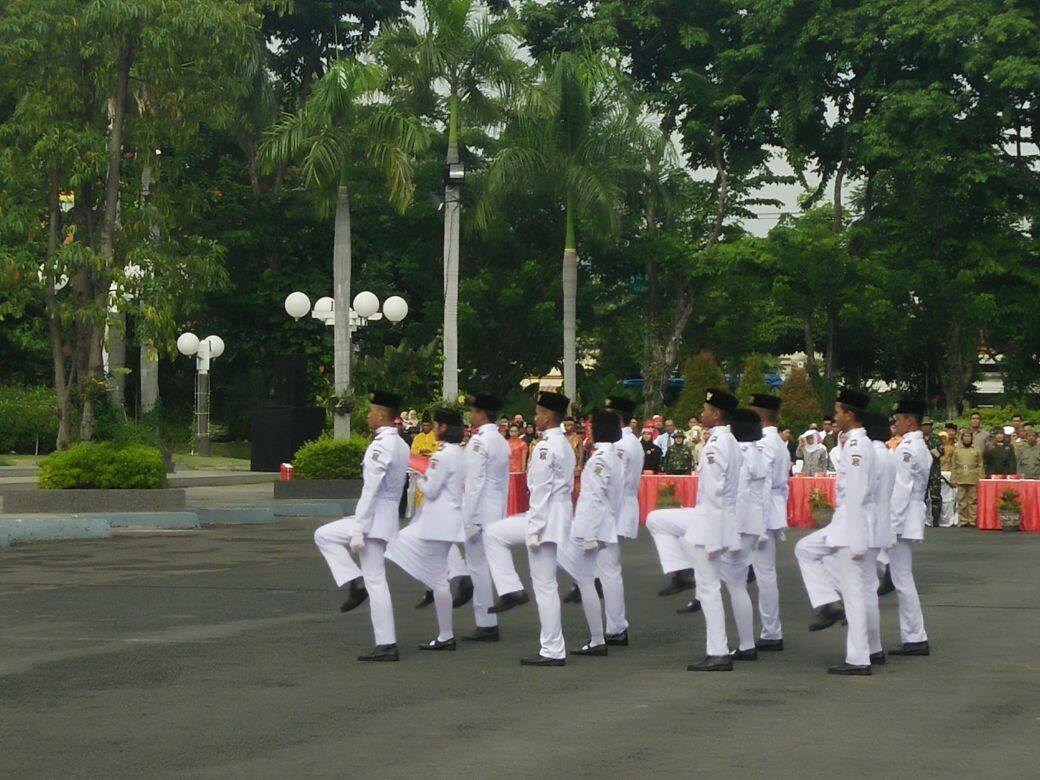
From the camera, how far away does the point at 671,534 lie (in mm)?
12984

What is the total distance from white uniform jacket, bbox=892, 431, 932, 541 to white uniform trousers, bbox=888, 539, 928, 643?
0.15 m

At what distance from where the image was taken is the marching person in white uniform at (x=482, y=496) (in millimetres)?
13430

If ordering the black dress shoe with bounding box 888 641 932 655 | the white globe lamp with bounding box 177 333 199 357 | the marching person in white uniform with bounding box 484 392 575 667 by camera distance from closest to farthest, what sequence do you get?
the marching person in white uniform with bounding box 484 392 575 667
the black dress shoe with bounding box 888 641 932 655
the white globe lamp with bounding box 177 333 199 357

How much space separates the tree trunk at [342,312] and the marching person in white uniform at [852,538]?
23795 millimetres

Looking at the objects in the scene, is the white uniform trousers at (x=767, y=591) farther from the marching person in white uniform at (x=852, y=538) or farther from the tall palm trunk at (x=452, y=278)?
the tall palm trunk at (x=452, y=278)

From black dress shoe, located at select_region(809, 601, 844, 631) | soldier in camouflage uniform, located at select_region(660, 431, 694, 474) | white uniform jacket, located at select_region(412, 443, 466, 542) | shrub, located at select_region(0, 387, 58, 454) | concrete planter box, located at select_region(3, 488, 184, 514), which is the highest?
shrub, located at select_region(0, 387, 58, 454)

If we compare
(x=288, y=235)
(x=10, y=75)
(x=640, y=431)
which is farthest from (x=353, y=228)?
(x=10, y=75)

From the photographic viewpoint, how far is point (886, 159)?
49812 mm

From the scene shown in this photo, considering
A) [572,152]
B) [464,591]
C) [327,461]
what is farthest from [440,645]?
[572,152]

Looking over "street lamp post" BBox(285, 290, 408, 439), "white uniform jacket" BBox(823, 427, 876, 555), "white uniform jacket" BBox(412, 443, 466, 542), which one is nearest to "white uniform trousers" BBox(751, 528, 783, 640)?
"white uniform jacket" BBox(823, 427, 876, 555)

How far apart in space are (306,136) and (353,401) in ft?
17.7

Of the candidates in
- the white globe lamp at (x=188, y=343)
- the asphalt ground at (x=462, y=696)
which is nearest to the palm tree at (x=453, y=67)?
the white globe lamp at (x=188, y=343)

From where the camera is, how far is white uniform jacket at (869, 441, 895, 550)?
38.8 ft

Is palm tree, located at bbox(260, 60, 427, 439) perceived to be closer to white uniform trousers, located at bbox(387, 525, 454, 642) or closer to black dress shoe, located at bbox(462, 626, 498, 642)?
black dress shoe, located at bbox(462, 626, 498, 642)
